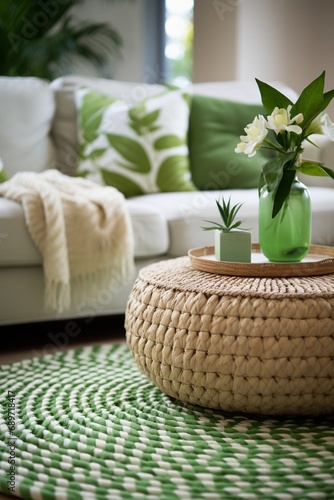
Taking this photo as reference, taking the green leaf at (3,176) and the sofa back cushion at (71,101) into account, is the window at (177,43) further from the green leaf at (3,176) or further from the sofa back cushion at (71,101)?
the green leaf at (3,176)

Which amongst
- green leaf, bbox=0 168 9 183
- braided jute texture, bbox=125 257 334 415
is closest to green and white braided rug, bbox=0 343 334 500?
braided jute texture, bbox=125 257 334 415

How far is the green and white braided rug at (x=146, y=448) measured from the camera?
3.99 feet

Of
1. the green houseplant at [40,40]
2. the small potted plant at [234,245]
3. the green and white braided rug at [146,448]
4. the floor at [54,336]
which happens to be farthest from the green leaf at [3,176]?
the green houseplant at [40,40]

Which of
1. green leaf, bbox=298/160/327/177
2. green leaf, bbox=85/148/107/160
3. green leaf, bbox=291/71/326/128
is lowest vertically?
green leaf, bbox=298/160/327/177

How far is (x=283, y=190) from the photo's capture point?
63.1 inches

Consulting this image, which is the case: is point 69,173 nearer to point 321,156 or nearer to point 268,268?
point 321,156

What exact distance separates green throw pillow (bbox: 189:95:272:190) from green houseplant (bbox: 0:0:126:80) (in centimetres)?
157

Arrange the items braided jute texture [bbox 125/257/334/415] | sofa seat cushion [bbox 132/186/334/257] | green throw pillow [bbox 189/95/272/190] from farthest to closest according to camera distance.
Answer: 1. green throw pillow [bbox 189/95/272/190]
2. sofa seat cushion [bbox 132/186/334/257]
3. braided jute texture [bbox 125/257/334/415]

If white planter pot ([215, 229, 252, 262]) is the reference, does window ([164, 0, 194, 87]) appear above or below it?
above

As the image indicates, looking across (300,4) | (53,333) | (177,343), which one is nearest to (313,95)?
(177,343)

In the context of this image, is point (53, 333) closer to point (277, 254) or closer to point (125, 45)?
point (277, 254)

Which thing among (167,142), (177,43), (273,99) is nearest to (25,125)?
(167,142)

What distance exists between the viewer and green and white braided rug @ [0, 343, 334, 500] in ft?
3.99

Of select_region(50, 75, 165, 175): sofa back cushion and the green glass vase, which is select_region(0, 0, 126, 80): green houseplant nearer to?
select_region(50, 75, 165, 175): sofa back cushion
